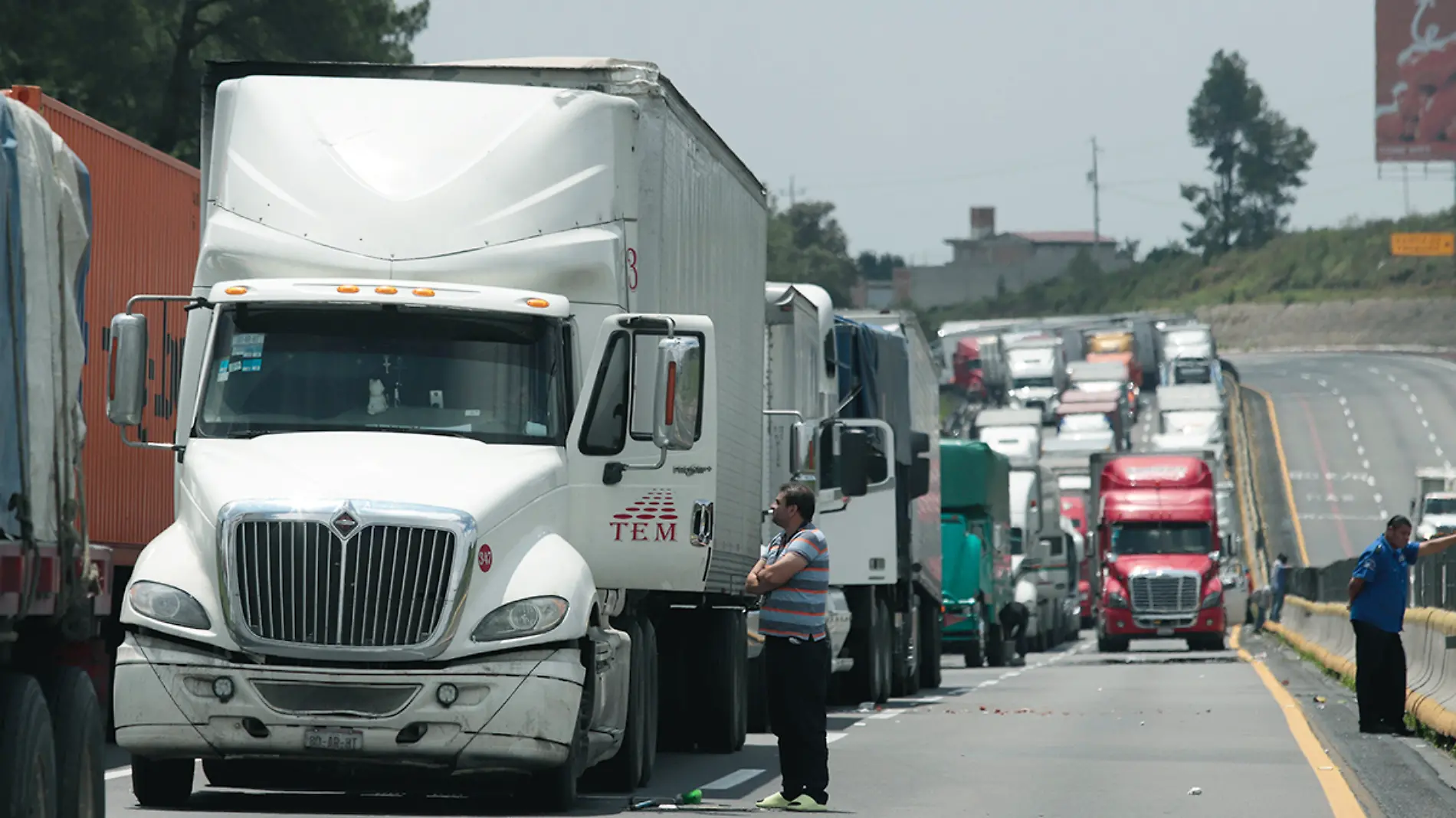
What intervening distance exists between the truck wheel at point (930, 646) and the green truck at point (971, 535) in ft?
12.0

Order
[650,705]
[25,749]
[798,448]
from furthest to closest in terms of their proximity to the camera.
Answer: [798,448] < [650,705] < [25,749]

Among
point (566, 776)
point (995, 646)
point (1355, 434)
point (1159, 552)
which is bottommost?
point (995, 646)

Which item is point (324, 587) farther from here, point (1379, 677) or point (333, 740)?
point (1379, 677)

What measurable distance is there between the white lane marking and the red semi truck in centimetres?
3135

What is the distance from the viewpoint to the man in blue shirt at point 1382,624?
20.4m

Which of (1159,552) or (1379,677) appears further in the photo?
(1159,552)

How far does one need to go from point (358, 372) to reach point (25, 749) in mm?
5135

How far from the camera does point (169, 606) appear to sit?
12.3 m

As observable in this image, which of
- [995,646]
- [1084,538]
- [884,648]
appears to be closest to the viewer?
[884,648]

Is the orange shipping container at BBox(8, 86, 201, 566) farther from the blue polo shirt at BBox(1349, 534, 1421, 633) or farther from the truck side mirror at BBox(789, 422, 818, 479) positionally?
the blue polo shirt at BBox(1349, 534, 1421, 633)

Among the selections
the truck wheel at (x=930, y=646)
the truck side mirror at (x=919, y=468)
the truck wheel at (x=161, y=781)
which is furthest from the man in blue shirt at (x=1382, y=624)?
the truck wheel at (x=161, y=781)

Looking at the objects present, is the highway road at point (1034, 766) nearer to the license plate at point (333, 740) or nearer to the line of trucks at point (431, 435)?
the line of trucks at point (431, 435)

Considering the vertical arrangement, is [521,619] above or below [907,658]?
above

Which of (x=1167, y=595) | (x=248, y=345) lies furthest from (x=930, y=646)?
(x=248, y=345)
